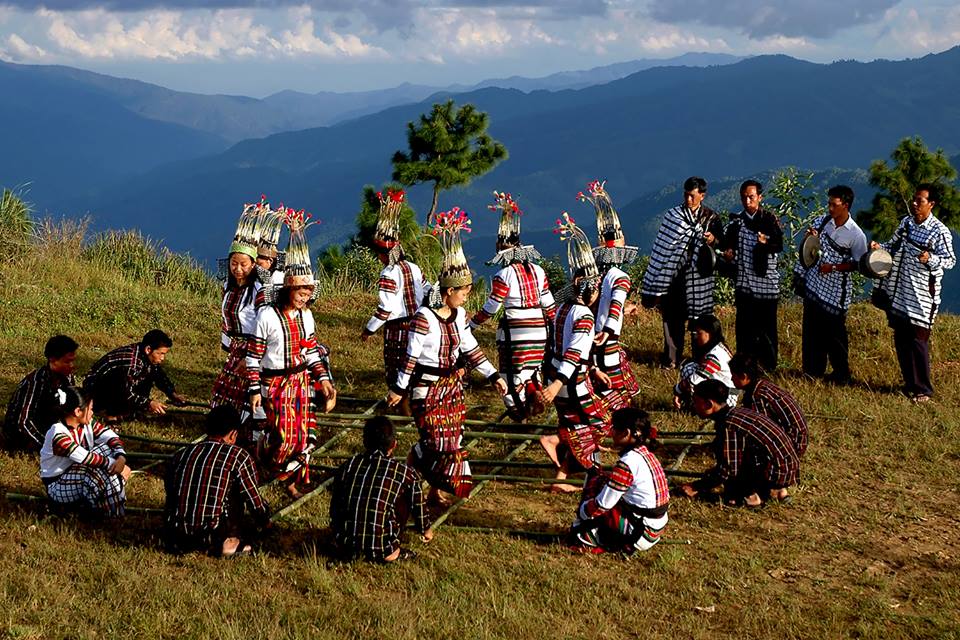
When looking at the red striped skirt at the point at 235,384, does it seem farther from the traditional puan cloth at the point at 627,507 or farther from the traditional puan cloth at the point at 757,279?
the traditional puan cloth at the point at 757,279

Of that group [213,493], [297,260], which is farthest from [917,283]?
[213,493]

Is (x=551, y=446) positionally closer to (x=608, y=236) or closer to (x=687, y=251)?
(x=608, y=236)

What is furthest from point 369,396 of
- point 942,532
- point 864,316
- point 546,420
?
point 864,316

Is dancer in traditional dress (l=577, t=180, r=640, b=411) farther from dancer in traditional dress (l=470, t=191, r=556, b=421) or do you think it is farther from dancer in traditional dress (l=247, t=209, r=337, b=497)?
dancer in traditional dress (l=247, t=209, r=337, b=497)

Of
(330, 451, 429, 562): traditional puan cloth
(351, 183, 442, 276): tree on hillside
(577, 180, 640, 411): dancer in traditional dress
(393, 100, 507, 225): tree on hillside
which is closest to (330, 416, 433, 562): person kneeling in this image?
(330, 451, 429, 562): traditional puan cloth

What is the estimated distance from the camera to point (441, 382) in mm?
8320

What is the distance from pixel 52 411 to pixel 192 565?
1756 mm

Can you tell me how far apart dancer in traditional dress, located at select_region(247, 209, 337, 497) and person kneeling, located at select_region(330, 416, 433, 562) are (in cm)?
148

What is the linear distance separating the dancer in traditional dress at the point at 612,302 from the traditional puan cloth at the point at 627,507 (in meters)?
2.29

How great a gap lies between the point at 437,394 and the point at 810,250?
5472 millimetres

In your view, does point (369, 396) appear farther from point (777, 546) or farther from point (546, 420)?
point (777, 546)

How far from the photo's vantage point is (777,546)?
7.50m

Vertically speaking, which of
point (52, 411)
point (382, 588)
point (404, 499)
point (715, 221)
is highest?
point (715, 221)

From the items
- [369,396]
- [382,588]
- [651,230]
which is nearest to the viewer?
[382,588]
